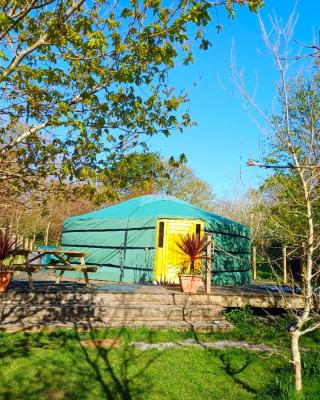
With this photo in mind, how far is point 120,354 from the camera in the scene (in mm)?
5508

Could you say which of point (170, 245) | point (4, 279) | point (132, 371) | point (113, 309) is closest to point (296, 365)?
point (132, 371)

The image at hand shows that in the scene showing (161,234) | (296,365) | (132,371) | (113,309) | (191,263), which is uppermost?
(161,234)

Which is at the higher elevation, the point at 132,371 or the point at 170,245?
the point at 170,245

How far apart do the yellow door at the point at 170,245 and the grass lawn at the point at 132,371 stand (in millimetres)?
4557

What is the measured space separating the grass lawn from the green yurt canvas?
15.4ft

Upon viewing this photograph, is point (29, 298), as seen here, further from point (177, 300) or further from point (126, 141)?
point (126, 141)

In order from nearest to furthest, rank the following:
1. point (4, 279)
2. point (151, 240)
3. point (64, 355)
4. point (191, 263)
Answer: point (64, 355), point (4, 279), point (191, 263), point (151, 240)

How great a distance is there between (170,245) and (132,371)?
254 inches

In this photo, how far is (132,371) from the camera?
16.1ft

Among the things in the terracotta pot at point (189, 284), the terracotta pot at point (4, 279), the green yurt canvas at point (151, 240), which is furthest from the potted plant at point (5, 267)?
the green yurt canvas at point (151, 240)

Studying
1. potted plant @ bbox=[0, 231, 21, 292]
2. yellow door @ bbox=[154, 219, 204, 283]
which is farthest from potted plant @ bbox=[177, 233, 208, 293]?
potted plant @ bbox=[0, 231, 21, 292]

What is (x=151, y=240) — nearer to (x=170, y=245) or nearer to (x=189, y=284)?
(x=170, y=245)

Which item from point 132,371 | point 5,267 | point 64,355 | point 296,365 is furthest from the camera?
point 5,267

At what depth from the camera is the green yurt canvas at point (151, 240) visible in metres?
11.2
